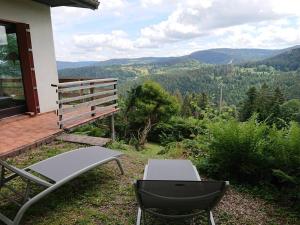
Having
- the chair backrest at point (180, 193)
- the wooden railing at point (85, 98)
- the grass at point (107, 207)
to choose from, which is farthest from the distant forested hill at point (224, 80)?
the chair backrest at point (180, 193)

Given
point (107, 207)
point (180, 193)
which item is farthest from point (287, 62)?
point (180, 193)

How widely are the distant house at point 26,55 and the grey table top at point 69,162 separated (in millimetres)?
4125

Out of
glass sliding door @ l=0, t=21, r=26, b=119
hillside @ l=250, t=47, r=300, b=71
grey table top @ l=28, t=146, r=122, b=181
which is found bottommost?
hillside @ l=250, t=47, r=300, b=71

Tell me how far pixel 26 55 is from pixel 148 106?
11189 mm

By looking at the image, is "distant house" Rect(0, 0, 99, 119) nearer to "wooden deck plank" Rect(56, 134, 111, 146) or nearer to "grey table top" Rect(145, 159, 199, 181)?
"wooden deck plank" Rect(56, 134, 111, 146)

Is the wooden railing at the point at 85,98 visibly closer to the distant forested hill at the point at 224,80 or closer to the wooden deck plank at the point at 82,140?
the wooden deck plank at the point at 82,140

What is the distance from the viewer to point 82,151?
15.0 feet

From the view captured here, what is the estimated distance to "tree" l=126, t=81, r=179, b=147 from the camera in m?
18.7

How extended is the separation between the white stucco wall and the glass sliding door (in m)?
0.45

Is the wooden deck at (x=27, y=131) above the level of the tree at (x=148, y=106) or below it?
above

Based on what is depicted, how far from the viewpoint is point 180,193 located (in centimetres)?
289

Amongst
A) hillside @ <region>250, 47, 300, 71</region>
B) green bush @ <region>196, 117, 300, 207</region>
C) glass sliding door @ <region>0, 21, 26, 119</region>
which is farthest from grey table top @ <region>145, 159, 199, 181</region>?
hillside @ <region>250, 47, 300, 71</region>

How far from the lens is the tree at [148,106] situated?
18.7 metres

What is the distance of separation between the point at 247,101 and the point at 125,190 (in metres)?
34.9
